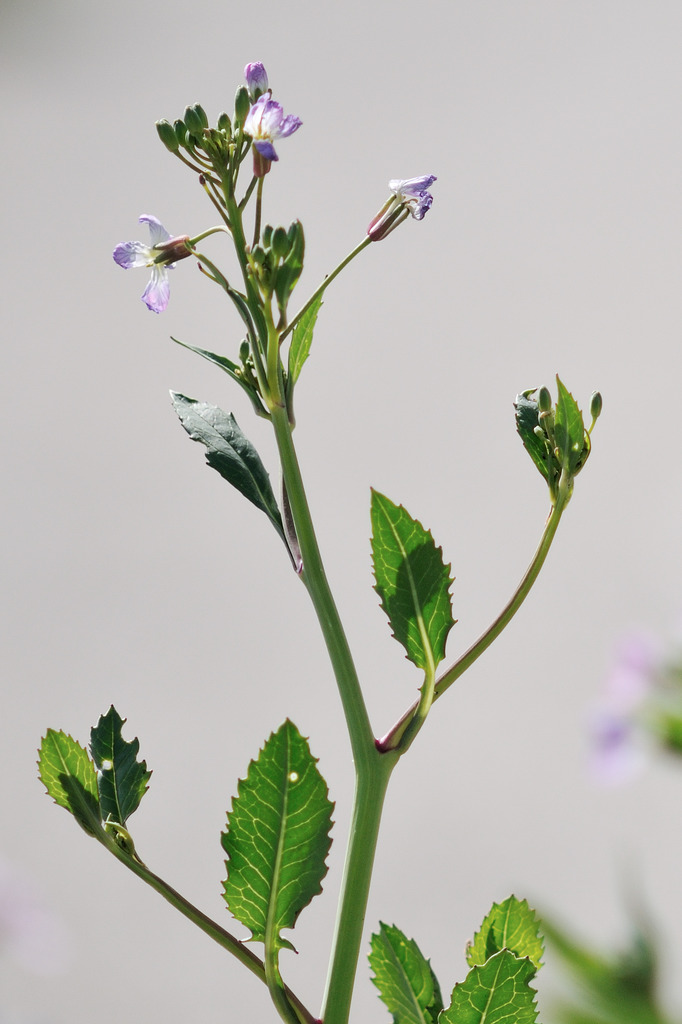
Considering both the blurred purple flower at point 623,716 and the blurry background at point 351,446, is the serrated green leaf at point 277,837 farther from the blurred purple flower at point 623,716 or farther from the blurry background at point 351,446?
the blurry background at point 351,446

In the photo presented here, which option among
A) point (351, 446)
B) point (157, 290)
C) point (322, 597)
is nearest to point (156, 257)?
point (157, 290)

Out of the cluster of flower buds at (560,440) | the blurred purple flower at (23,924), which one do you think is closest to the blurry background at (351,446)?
the blurred purple flower at (23,924)

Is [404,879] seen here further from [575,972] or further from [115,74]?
[115,74]

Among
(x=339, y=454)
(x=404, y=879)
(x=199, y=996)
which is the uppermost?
(x=339, y=454)

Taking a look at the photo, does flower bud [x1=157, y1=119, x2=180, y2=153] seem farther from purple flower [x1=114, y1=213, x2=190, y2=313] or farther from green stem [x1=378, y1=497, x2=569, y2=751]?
green stem [x1=378, y1=497, x2=569, y2=751]

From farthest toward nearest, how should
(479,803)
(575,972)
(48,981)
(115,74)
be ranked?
(115,74), (479,803), (48,981), (575,972)

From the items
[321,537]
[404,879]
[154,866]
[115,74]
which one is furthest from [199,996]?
[115,74]

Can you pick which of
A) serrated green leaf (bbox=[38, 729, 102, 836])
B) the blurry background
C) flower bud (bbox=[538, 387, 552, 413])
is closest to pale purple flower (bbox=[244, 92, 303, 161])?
flower bud (bbox=[538, 387, 552, 413])
